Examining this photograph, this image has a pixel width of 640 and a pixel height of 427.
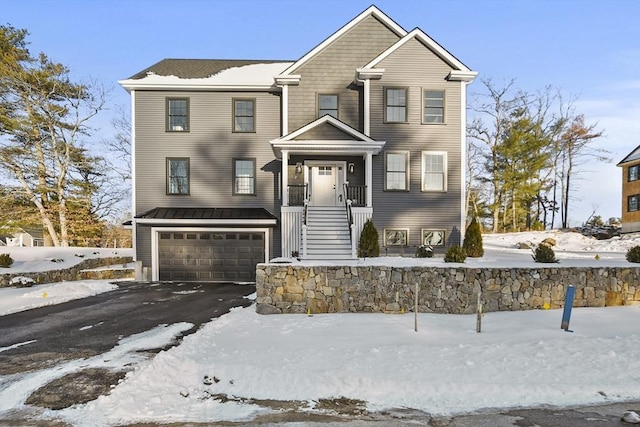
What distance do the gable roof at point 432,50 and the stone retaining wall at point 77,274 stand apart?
576 inches

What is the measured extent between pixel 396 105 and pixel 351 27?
413 cm

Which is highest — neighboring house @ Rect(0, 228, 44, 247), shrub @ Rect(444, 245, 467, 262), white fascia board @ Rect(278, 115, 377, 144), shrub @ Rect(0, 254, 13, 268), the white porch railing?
white fascia board @ Rect(278, 115, 377, 144)

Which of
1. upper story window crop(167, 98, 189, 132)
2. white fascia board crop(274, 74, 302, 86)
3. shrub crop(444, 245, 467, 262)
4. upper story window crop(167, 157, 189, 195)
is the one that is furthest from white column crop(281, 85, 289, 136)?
shrub crop(444, 245, 467, 262)

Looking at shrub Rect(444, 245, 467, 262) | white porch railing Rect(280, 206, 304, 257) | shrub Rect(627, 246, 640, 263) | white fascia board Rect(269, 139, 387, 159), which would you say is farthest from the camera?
white porch railing Rect(280, 206, 304, 257)

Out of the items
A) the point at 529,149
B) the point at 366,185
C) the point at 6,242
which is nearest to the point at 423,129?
A: the point at 366,185

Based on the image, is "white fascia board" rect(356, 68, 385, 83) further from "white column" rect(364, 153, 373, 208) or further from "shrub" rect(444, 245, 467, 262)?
"shrub" rect(444, 245, 467, 262)

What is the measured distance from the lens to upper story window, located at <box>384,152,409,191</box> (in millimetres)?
15922

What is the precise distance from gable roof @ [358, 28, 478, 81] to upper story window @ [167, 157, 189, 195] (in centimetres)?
894

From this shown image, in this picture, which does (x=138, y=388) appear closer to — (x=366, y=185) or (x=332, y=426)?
(x=332, y=426)

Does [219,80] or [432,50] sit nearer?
[432,50]

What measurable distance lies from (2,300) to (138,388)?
10187 millimetres

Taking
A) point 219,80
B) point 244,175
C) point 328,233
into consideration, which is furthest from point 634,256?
point 219,80

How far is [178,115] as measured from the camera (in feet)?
55.3

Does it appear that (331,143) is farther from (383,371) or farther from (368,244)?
(383,371)
